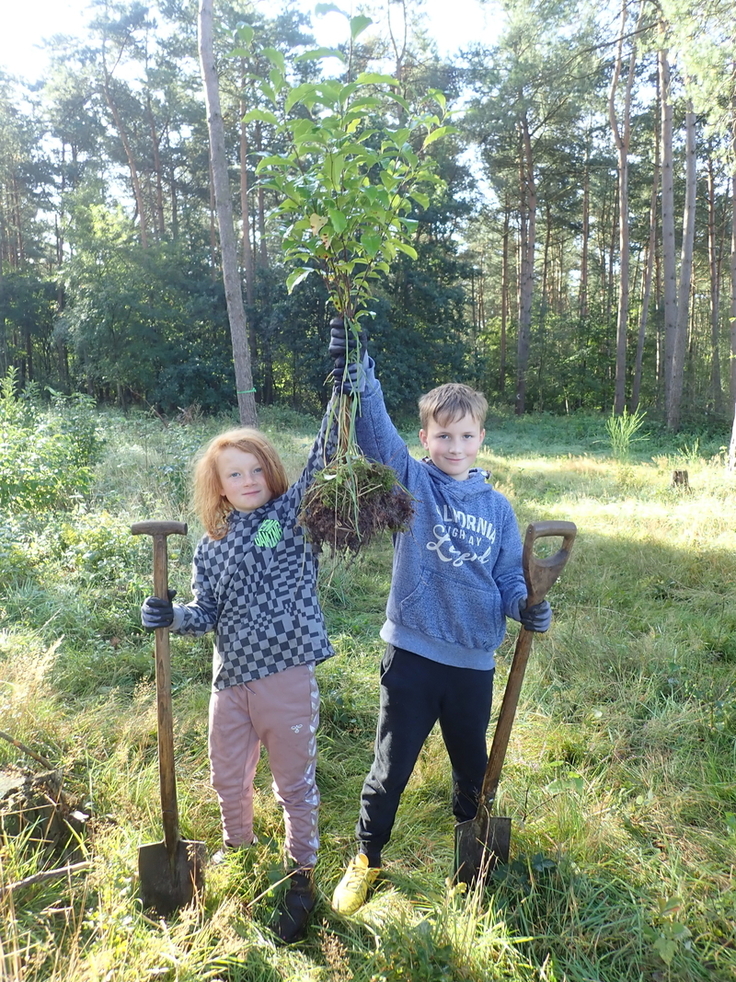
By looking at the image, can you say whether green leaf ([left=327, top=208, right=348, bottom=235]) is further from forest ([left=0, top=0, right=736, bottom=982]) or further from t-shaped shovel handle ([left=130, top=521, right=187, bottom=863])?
t-shaped shovel handle ([left=130, top=521, right=187, bottom=863])

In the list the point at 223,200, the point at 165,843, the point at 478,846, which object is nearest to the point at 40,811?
the point at 165,843

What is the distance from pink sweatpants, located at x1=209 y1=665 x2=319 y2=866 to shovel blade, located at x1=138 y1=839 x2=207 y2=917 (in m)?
0.24

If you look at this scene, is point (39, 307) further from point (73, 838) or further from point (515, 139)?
point (73, 838)

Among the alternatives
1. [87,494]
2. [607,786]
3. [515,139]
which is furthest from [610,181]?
[607,786]

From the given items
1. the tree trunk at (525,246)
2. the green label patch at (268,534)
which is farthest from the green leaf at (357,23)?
the tree trunk at (525,246)

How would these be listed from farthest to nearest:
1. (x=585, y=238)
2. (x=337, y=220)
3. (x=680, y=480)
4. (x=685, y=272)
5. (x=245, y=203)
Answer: (x=585, y=238) → (x=245, y=203) → (x=685, y=272) → (x=680, y=480) → (x=337, y=220)

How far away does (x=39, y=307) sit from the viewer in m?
25.9

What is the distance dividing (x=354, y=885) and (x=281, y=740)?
58 centimetres

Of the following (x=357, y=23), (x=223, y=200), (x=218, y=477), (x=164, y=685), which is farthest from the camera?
(x=223, y=200)

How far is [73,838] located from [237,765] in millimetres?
836

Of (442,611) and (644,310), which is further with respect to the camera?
(644,310)

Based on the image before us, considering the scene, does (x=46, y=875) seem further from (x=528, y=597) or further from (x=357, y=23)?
(x=357, y=23)

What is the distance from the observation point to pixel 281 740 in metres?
2.16

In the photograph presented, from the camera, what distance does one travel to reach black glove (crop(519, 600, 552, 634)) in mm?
2109
